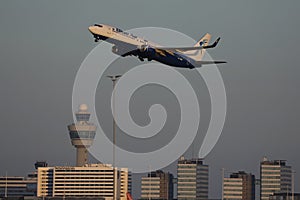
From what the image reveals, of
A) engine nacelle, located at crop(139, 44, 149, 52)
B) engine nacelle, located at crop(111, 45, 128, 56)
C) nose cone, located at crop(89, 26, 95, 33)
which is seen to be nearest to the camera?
engine nacelle, located at crop(111, 45, 128, 56)

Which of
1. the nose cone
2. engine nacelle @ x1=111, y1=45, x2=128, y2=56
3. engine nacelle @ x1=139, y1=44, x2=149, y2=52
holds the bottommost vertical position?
engine nacelle @ x1=111, y1=45, x2=128, y2=56

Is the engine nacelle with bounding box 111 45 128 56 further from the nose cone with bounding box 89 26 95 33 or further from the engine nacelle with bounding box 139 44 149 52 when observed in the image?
the nose cone with bounding box 89 26 95 33

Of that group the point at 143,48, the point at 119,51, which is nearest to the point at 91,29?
the point at 119,51

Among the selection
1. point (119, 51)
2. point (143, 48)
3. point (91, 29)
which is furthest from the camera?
point (91, 29)

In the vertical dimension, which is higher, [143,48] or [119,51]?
[143,48]

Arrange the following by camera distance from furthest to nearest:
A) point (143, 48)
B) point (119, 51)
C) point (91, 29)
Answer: point (91, 29) → point (143, 48) → point (119, 51)

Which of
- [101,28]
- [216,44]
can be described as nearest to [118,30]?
[101,28]

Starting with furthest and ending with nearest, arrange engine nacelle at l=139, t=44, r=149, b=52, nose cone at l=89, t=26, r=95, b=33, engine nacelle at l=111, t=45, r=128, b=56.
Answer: nose cone at l=89, t=26, r=95, b=33, engine nacelle at l=139, t=44, r=149, b=52, engine nacelle at l=111, t=45, r=128, b=56

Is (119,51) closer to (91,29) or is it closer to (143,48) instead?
(143,48)

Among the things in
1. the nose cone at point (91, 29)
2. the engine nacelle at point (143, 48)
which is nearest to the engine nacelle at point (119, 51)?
the engine nacelle at point (143, 48)

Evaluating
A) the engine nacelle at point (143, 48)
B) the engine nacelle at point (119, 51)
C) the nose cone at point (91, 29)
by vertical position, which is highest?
the nose cone at point (91, 29)

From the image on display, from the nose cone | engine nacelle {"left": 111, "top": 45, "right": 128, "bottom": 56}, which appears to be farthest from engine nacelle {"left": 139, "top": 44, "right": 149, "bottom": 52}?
the nose cone

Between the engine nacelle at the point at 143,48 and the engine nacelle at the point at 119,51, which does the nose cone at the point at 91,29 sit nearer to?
the engine nacelle at the point at 119,51

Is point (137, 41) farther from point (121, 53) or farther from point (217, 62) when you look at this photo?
point (217, 62)
